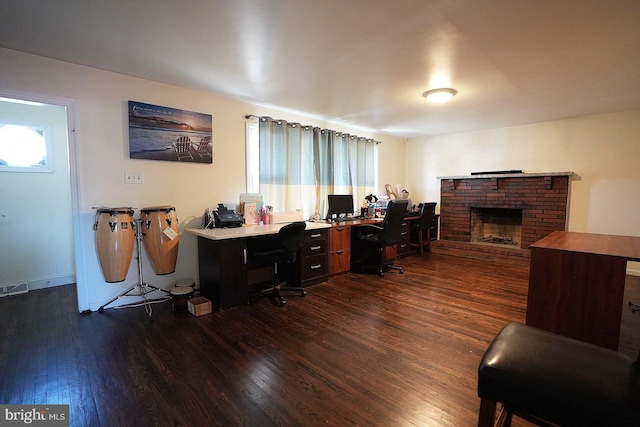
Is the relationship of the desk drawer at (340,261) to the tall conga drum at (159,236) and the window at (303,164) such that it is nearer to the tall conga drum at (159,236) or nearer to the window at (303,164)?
the window at (303,164)

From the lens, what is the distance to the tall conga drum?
282 cm

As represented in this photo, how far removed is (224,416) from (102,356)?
1194 millimetres

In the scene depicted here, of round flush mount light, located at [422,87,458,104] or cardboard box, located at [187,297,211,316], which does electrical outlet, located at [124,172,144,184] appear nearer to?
cardboard box, located at [187,297,211,316]

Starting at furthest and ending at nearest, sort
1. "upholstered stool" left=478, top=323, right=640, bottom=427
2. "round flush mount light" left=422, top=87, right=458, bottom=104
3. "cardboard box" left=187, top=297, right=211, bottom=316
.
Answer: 1. "round flush mount light" left=422, top=87, right=458, bottom=104
2. "cardboard box" left=187, top=297, right=211, bottom=316
3. "upholstered stool" left=478, top=323, right=640, bottom=427

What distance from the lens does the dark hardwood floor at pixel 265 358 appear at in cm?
155

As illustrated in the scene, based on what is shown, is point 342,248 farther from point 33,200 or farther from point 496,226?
point 33,200

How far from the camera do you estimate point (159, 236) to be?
283 cm

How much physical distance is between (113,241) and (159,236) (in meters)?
0.37

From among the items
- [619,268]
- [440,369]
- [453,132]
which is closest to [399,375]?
[440,369]

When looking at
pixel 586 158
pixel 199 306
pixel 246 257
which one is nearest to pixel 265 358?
pixel 199 306

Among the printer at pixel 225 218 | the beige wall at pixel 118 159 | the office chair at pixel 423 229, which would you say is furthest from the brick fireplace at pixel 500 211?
the beige wall at pixel 118 159

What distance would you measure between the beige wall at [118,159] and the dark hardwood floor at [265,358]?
0.49 m

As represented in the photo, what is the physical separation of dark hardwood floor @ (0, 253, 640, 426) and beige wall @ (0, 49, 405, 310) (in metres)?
0.49

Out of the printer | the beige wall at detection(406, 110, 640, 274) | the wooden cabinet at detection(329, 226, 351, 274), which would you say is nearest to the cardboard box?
the printer
